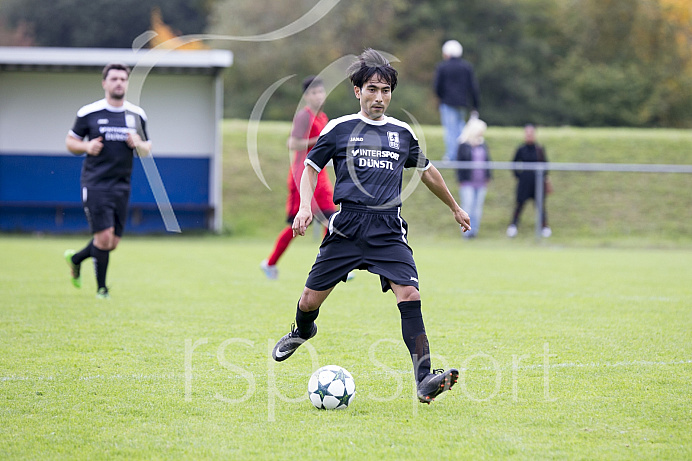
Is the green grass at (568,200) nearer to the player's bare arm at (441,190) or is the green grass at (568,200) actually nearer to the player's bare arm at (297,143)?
the player's bare arm at (297,143)

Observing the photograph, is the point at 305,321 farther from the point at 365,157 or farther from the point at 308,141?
the point at 308,141

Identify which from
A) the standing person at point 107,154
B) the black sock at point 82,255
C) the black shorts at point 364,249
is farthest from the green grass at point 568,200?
the black shorts at point 364,249

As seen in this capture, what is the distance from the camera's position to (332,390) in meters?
4.73

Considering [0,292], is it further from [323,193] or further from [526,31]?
[526,31]

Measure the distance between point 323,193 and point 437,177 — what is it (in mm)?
4535

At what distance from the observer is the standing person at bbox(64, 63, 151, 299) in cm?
877

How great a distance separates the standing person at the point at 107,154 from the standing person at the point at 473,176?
9.60m

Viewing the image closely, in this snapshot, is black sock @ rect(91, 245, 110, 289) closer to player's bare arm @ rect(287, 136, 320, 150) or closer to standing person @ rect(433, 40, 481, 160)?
player's bare arm @ rect(287, 136, 320, 150)

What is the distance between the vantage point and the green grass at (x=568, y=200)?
18.6 meters

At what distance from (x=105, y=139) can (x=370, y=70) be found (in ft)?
15.0

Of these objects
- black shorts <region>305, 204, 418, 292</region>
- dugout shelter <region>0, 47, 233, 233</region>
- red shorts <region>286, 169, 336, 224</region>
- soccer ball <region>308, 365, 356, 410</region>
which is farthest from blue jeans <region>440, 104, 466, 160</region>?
soccer ball <region>308, 365, 356, 410</region>

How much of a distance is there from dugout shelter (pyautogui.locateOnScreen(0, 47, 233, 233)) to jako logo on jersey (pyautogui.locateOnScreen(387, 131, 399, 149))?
1352 cm

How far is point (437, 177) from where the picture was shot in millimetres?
5469

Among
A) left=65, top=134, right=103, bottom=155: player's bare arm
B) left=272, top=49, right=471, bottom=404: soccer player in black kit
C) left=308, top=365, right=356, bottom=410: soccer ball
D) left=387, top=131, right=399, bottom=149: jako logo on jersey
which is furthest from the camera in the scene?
left=65, top=134, right=103, bottom=155: player's bare arm
